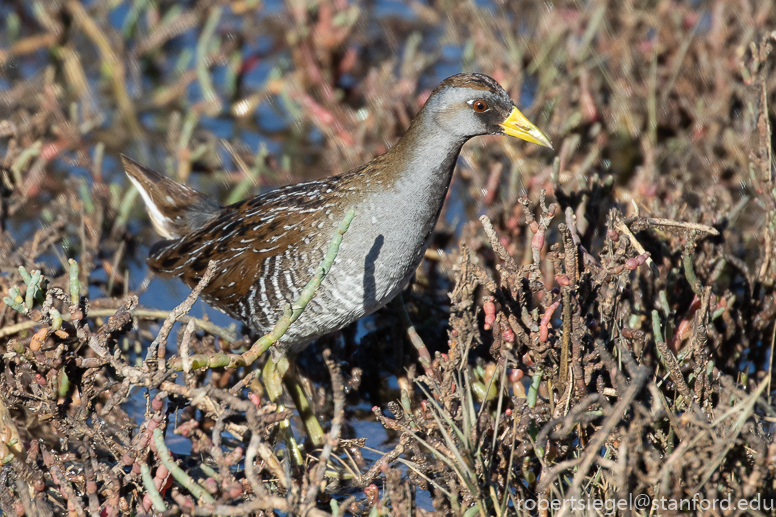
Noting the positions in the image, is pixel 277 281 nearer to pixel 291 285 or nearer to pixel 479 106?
pixel 291 285

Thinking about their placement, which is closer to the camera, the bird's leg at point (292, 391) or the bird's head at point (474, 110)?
the bird's head at point (474, 110)

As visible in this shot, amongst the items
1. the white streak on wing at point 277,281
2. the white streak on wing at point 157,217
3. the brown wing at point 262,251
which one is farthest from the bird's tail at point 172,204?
the white streak on wing at point 277,281

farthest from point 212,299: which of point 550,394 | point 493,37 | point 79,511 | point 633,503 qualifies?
point 493,37

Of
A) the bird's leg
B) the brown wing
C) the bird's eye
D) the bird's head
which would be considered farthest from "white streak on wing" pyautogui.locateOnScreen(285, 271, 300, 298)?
the bird's eye

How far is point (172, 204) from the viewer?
384cm

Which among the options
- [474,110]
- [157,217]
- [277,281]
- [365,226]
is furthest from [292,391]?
[474,110]

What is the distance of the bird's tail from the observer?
3.77 meters

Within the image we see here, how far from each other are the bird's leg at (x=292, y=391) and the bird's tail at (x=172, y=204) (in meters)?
0.70

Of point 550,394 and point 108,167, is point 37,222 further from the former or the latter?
point 550,394

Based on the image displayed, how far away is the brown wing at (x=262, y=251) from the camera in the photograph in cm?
308

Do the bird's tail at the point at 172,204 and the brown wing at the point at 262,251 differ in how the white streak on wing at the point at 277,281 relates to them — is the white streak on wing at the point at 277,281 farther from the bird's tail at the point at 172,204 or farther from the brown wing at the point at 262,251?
the bird's tail at the point at 172,204

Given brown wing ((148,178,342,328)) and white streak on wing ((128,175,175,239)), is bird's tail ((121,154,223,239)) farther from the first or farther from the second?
brown wing ((148,178,342,328))

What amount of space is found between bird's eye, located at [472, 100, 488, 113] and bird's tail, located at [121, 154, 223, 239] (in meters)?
1.31

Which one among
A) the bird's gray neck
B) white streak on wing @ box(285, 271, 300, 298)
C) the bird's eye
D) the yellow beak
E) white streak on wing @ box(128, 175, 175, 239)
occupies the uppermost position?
the bird's eye
